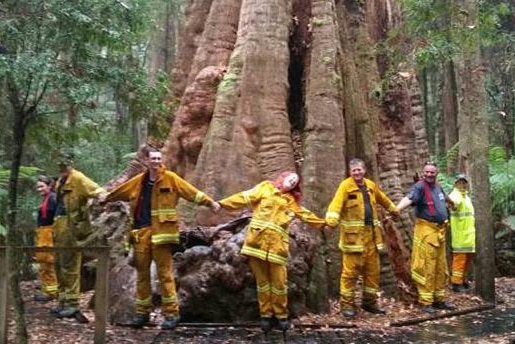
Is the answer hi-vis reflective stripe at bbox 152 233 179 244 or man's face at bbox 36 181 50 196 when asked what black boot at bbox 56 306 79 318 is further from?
man's face at bbox 36 181 50 196

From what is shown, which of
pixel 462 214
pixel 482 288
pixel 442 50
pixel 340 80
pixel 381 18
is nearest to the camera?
pixel 442 50

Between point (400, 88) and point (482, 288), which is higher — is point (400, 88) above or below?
above

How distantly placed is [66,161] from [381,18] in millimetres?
7350

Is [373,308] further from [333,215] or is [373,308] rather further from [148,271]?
[148,271]

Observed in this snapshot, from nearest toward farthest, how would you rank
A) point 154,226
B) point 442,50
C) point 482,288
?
1. point 154,226
2. point 442,50
3. point 482,288

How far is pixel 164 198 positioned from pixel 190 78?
4.66 meters

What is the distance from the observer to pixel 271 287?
7.58 meters

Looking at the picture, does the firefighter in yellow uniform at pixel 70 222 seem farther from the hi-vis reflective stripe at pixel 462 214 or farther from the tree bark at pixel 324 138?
the hi-vis reflective stripe at pixel 462 214

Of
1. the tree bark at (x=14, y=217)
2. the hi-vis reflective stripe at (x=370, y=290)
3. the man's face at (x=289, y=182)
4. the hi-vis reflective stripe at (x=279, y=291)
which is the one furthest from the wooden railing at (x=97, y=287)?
the hi-vis reflective stripe at (x=370, y=290)

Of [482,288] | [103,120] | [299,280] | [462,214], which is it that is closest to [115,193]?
[103,120]

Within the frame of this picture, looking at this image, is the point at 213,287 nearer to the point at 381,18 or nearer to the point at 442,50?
the point at 442,50

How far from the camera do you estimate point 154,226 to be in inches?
300

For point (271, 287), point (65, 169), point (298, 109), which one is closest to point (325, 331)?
point (271, 287)

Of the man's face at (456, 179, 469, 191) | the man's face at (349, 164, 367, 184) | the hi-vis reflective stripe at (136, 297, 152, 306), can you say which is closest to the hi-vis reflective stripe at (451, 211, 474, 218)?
the man's face at (456, 179, 469, 191)
